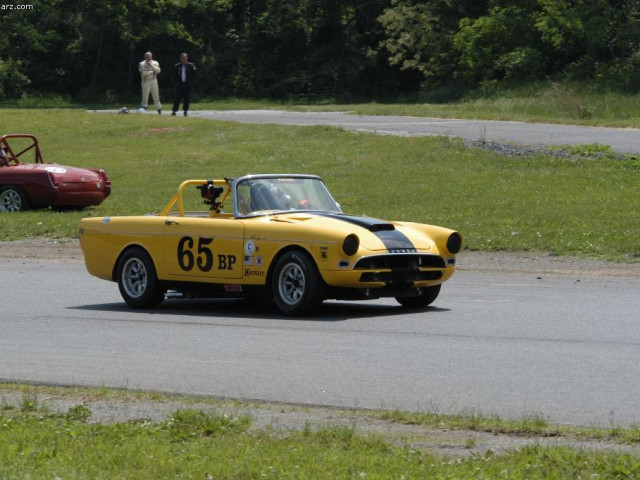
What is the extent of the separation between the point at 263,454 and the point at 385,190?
18.6 m

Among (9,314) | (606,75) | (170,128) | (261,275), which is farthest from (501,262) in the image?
(606,75)

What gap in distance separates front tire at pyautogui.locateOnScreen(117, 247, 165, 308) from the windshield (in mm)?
1255

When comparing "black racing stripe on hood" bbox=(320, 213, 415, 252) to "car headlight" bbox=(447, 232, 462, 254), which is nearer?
"black racing stripe on hood" bbox=(320, 213, 415, 252)

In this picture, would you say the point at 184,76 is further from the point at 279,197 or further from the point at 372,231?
the point at 372,231

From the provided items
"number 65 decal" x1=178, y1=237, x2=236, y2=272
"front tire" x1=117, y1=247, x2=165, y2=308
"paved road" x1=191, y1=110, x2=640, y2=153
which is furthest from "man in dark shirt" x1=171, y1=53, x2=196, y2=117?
"number 65 decal" x1=178, y1=237, x2=236, y2=272

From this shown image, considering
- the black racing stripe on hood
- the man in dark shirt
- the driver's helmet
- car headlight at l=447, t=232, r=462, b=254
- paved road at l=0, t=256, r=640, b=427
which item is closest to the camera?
paved road at l=0, t=256, r=640, b=427

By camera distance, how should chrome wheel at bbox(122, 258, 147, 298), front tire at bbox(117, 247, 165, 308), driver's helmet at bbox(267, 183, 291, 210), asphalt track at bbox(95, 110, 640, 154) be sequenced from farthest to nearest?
asphalt track at bbox(95, 110, 640, 154) < chrome wheel at bbox(122, 258, 147, 298) < front tire at bbox(117, 247, 165, 308) < driver's helmet at bbox(267, 183, 291, 210)

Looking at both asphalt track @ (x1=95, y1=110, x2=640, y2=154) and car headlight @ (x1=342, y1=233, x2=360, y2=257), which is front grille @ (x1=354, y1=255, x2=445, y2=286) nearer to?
car headlight @ (x1=342, y1=233, x2=360, y2=257)

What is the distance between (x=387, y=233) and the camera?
12.6 meters

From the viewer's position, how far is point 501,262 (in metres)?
17.5

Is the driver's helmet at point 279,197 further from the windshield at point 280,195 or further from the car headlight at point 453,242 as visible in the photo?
the car headlight at point 453,242

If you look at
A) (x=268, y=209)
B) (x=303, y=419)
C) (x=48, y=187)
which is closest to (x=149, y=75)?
(x=48, y=187)

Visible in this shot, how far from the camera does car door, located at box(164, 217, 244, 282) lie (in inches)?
504

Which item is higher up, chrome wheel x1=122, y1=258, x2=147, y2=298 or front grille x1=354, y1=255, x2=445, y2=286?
front grille x1=354, y1=255, x2=445, y2=286
